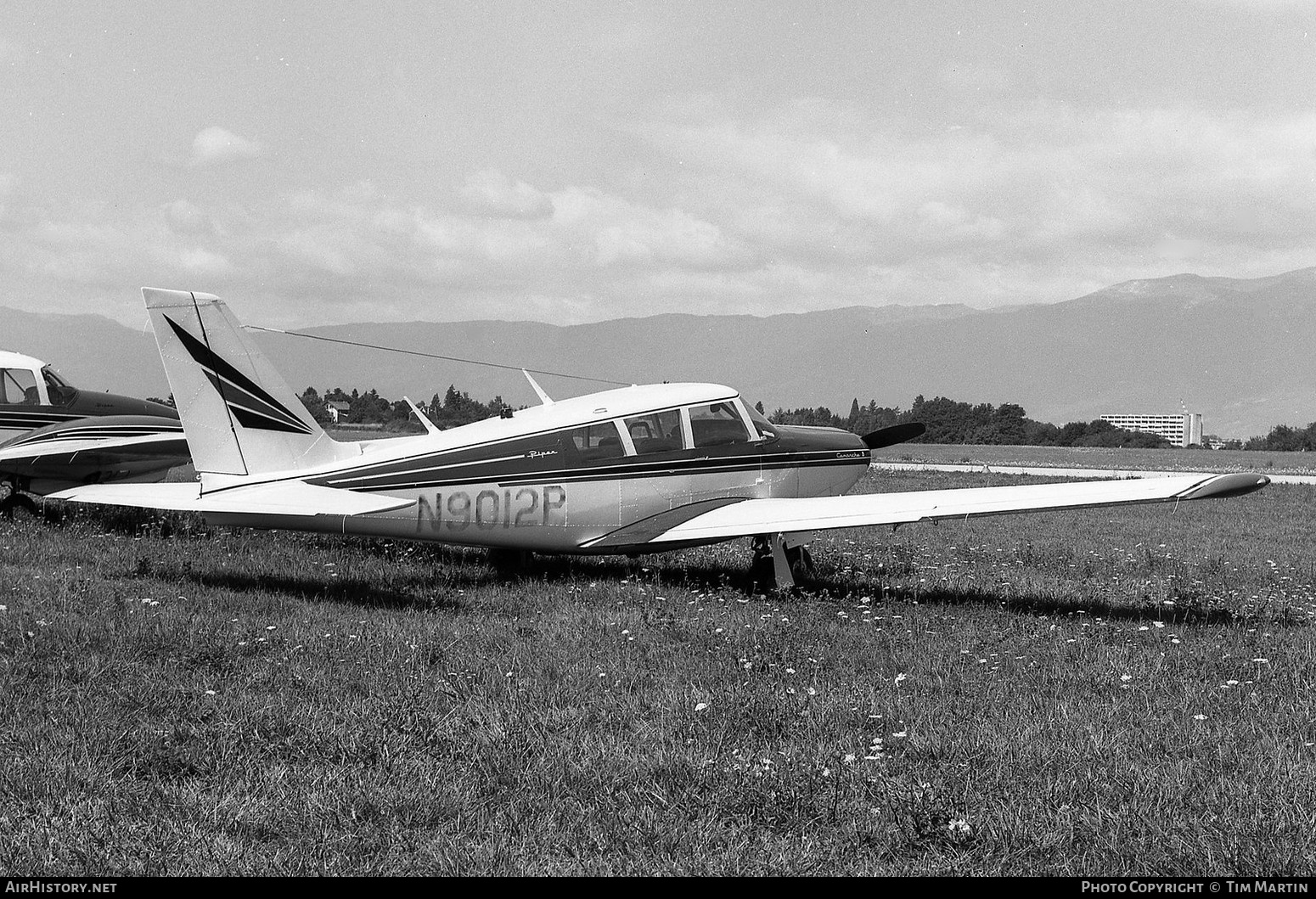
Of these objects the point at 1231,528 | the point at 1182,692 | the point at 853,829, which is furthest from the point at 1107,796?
the point at 1231,528

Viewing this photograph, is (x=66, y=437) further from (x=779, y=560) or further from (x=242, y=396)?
(x=779, y=560)

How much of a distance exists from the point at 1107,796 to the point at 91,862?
13.6ft

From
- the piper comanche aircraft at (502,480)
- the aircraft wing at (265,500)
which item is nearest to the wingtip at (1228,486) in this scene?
the piper comanche aircraft at (502,480)

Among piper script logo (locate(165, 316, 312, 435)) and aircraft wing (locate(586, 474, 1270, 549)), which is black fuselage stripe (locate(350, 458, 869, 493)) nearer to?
aircraft wing (locate(586, 474, 1270, 549))

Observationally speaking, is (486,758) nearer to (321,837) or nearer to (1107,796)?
(321,837)

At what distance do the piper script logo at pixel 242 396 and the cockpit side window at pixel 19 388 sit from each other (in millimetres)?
8772

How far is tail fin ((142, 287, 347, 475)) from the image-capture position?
10109 mm

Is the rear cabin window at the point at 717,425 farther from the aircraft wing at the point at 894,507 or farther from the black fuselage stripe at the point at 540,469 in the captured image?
the aircraft wing at the point at 894,507

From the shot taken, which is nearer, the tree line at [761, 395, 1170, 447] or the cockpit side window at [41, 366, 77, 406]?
the cockpit side window at [41, 366, 77, 406]

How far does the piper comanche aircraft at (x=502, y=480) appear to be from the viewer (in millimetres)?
9789

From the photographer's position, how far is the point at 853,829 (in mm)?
4250

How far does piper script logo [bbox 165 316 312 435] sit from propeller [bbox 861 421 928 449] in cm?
694

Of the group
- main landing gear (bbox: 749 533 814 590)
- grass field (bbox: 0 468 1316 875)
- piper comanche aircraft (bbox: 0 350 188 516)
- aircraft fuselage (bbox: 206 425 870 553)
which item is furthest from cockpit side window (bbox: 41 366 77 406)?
main landing gear (bbox: 749 533 814 590)

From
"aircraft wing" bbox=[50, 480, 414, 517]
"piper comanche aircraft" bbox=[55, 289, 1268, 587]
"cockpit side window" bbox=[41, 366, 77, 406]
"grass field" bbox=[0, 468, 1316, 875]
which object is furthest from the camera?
"cockpit side window" bbox=[41, 366, 77, 406]
